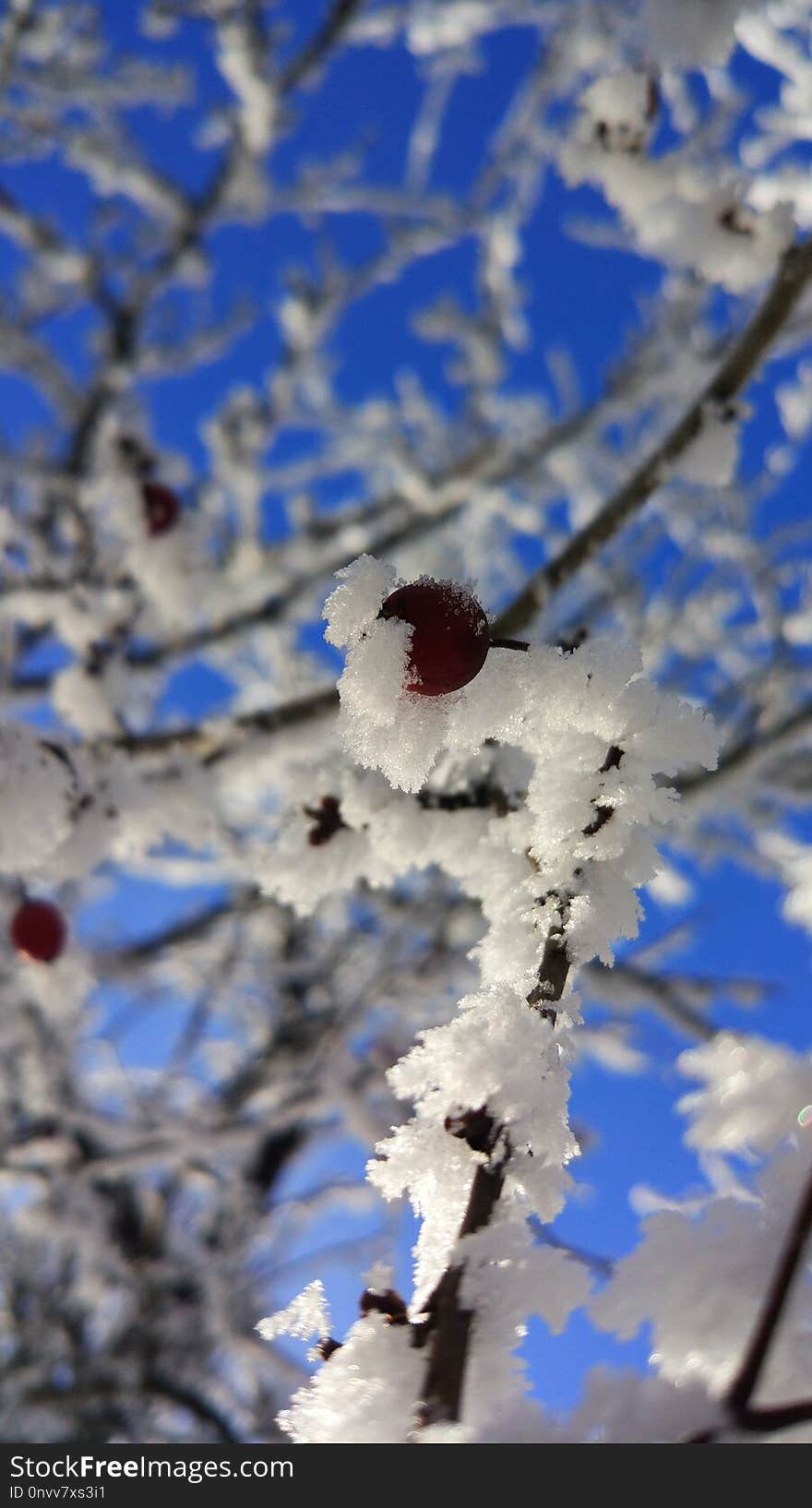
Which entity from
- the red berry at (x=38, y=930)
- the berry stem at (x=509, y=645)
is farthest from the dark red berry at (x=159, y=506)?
the berry stem at (x=509, y=645)

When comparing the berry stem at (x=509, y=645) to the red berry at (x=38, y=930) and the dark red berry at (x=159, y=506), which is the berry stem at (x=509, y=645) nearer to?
the red berry at (x=38, y=930)

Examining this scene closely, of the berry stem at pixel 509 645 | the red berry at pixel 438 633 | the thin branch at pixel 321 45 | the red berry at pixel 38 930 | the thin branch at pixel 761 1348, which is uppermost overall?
the thin branch at pixel 321 45

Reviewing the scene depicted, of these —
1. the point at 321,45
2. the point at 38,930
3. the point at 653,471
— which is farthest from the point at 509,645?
the point at 321,45

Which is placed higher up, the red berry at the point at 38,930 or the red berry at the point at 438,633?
the red berry at the point at 38,930
